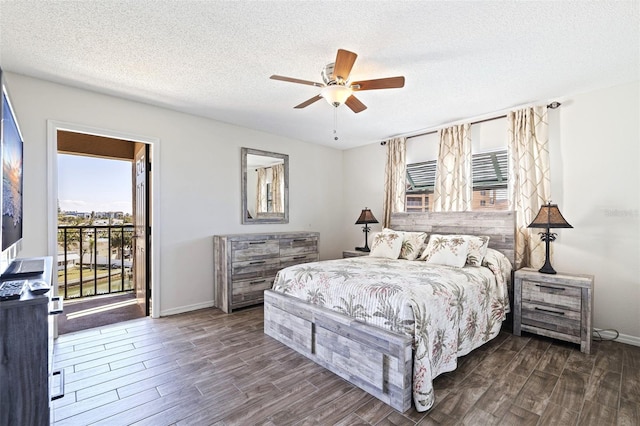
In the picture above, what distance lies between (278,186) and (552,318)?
3961 millimetres

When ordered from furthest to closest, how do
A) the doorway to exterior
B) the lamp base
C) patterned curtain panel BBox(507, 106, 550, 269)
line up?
1. the doorway to exterior
2. patterned curtain panel BBox(507, 106, 550, 269)
3. the lamp base

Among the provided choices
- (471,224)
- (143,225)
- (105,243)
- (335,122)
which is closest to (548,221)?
(471,224)

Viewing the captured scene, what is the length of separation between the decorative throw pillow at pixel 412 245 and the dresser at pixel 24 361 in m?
3.55

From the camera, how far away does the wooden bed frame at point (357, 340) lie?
1.97 meters

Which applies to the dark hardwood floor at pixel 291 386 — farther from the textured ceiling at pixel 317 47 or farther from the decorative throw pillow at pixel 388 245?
the textured ceiling at pixel 317 47

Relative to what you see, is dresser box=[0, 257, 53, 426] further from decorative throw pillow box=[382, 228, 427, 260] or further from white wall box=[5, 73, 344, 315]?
decorative throw pillow box=[382, 228, 427, 260]

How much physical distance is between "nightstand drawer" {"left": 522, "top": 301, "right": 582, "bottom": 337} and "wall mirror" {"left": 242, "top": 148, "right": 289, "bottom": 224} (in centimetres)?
356

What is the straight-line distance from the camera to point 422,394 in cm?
194

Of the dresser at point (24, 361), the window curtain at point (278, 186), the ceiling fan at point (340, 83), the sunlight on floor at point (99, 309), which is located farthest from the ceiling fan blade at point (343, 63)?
the sunlight on floor at point (99, 309)

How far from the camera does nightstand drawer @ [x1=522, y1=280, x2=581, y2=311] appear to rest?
281 cm

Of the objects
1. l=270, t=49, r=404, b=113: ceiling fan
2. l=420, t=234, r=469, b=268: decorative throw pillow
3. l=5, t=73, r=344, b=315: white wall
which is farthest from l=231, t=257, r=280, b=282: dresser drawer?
l=270, t=49, r=404, b=113: ceiling fan

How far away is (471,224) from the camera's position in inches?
154

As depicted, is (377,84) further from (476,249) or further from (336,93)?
(476,249)

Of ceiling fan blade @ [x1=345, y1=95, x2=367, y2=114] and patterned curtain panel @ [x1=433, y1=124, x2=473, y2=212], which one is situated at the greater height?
ceiling fan blade @ [x1=345, y1=95, x2=367, y2=114]
